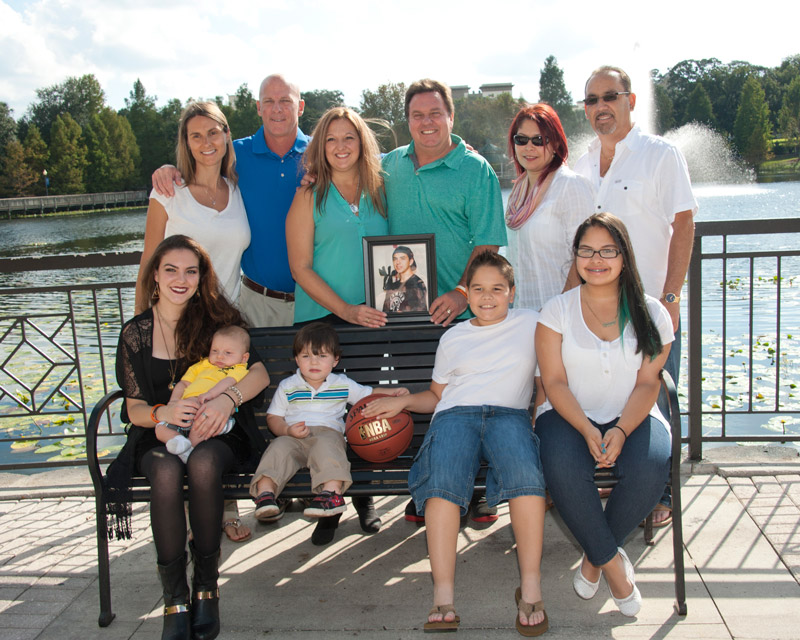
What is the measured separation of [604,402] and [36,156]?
76.2 meters

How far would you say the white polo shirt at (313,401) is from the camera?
3.20 m

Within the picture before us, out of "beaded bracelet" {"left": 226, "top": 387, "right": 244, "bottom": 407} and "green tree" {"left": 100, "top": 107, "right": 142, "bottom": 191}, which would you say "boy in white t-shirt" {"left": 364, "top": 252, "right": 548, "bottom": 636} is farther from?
"green tree" {"left": 100, "top": 107, "right": 142, "bottom": 191}

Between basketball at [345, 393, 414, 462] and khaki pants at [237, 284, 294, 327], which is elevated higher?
khaki pants at [237, 284, 294, 327]

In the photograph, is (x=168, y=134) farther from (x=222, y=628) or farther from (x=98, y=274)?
(x=222, y=628)

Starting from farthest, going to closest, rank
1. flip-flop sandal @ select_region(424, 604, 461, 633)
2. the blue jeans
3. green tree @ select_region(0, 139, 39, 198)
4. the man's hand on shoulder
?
green tree @ select_region(0, 139, 39, 198)
the man's hand on shoulder
the blue jeans
flip-flop sandal @ select_region(424, 604, 461, 633)

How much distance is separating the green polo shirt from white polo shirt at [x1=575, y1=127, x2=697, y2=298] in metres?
0.56

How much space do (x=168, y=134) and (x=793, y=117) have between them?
219 ft

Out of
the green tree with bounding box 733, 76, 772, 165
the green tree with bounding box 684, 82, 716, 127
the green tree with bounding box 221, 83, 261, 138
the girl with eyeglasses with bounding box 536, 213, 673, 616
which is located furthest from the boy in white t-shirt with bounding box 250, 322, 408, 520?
the green tree with bounding box 221, 83, 261, 138

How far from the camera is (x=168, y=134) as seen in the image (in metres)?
83.0

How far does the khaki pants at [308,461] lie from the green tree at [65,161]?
75.7m

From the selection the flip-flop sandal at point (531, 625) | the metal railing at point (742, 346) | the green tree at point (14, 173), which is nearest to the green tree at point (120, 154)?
the green tree at point (14, 173)

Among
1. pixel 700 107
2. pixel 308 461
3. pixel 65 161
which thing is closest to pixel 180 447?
pixel 308 461

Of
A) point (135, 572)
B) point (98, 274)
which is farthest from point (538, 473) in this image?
point (98, 274)

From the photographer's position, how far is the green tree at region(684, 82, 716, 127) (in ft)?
144
